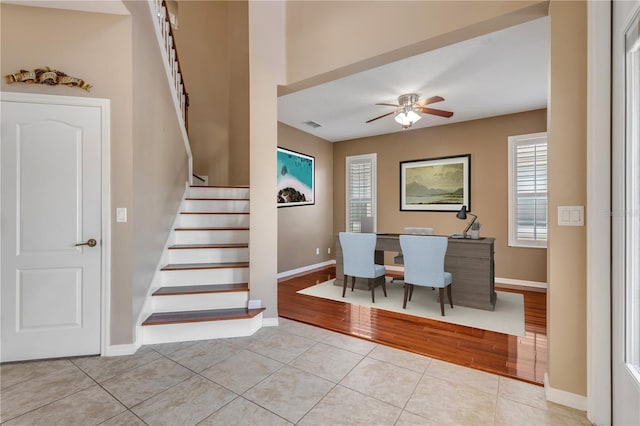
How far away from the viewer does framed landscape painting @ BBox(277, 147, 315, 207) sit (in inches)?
213

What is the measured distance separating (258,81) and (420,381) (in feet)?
10.2

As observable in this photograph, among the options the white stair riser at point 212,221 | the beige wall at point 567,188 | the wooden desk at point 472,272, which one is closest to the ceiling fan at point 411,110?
the wooden desk at point 472,272

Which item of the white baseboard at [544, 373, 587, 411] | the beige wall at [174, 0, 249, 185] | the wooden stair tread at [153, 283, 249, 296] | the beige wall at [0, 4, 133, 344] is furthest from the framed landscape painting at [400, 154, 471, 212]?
the beige wall at [0, 4, 133, 344]

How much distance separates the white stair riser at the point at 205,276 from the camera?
2988mm

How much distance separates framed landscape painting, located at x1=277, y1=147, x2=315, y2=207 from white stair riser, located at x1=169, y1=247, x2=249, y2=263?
207cm

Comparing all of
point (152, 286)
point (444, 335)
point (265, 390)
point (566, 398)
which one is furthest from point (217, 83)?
point (566, 398)

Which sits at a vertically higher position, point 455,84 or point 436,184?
point 455,84

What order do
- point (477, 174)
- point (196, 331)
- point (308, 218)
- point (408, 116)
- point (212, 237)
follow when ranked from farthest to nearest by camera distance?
point (308, 218) < point (477, 174) < point (408, 116) < point (212, 237) < point (196, 331)

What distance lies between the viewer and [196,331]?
2.65m

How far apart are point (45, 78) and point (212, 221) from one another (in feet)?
6.68

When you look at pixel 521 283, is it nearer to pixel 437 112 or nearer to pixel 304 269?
pixel 437 112

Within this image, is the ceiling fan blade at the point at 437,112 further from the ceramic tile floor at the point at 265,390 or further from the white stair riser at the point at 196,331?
the white stair riser at the point at 196,331

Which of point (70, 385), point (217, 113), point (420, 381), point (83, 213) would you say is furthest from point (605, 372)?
point (217, 113)

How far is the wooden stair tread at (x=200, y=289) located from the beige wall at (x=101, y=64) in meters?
0.43
